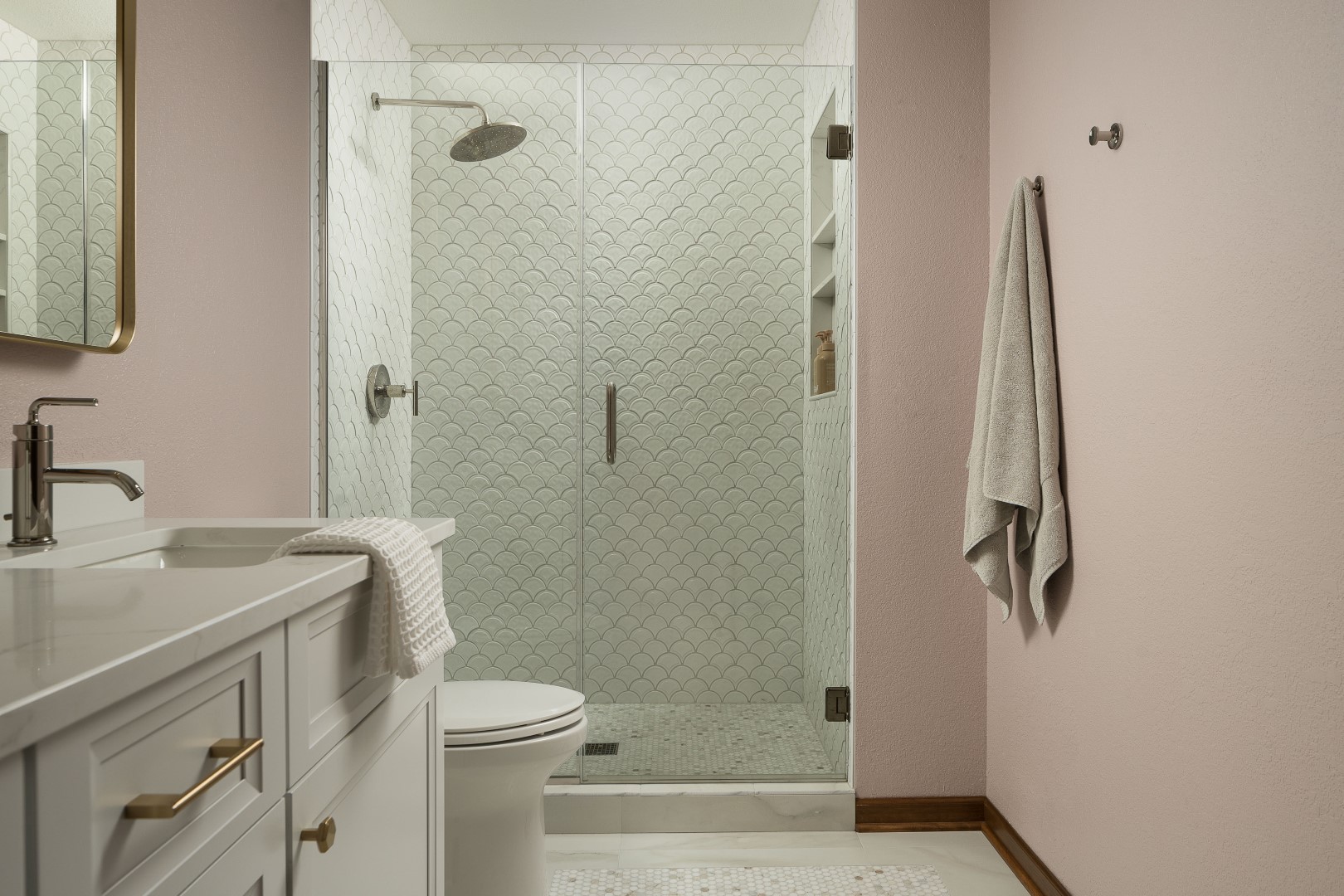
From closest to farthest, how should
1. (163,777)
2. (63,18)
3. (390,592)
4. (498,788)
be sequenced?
1. (163,777)
2. (390,592)
3. (63,18)
4. (498,788)

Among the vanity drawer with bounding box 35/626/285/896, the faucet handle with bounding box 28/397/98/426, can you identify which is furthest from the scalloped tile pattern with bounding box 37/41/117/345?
the vanity drawer with bounding box 35/626/285/896

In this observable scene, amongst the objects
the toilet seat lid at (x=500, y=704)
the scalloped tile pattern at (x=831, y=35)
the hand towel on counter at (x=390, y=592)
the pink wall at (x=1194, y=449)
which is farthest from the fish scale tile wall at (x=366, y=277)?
the pink wall at (x=1194, y=449)

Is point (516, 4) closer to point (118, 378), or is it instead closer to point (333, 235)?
point (333, 235)

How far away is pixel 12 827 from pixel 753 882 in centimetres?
180

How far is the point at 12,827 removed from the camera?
48 centimetres

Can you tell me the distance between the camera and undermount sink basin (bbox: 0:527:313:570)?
1216 millimetres

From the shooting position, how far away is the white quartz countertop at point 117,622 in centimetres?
50

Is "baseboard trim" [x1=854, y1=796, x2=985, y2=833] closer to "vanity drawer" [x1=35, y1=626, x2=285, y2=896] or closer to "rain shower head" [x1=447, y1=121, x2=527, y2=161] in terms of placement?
"vanity drawer" [x1=35, y1=626, x2=285, y2=896]

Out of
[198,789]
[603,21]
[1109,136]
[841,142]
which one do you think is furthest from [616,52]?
[198,789]

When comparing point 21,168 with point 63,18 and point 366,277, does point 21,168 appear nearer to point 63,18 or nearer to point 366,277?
point 63,18

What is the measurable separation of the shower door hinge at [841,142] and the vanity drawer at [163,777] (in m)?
1.91

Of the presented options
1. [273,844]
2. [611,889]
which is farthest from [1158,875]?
[273,844]

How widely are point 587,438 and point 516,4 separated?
1511mm

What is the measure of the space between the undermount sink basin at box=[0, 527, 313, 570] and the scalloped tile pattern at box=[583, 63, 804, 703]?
116 cm
